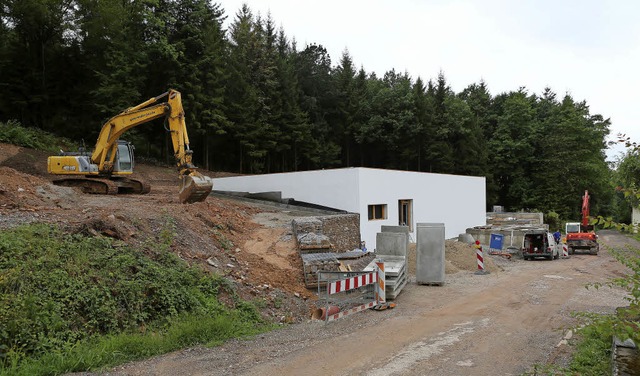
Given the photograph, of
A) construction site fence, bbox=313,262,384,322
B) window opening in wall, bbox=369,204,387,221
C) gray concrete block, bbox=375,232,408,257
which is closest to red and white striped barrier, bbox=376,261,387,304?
construction site fence, bbox=313,262,384,322

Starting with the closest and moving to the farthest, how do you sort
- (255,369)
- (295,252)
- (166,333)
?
(255,369), (166,333), (295,252)

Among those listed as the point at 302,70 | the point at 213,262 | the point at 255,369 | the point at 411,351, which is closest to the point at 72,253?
the point at 213,262

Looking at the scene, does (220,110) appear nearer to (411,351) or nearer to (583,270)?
(583,270)

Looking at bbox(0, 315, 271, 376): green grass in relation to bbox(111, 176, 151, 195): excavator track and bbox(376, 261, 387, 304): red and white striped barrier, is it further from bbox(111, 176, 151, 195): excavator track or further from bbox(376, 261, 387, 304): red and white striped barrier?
bbox(111, 176, 151, 195): excavator track

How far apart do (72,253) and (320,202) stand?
13.5 metres

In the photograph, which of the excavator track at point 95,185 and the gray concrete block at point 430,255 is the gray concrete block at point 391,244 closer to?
the gray concrete block at point 430,255

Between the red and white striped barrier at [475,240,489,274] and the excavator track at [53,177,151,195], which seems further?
the excavator track at [53,177,151,195]

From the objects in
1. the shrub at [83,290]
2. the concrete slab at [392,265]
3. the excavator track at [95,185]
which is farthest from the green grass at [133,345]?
the excavator track at [95,185]

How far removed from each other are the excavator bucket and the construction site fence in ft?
20.3

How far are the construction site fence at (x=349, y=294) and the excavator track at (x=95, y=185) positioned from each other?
11.6 metres

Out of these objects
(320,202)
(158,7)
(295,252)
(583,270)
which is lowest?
(583,270)

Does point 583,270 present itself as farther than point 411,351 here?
Yes

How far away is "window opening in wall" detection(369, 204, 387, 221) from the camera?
2104cm

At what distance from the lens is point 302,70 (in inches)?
1908
